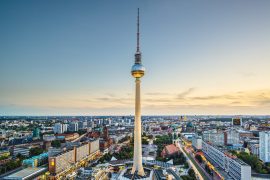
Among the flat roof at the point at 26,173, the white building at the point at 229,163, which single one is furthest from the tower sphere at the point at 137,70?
the flat roof at the point at 26,173

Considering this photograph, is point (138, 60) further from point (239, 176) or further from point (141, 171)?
point (239, 176)

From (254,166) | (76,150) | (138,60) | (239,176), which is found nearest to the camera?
(239,176)

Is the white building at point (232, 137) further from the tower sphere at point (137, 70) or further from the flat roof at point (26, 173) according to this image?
the flat roof at point (26, 173)

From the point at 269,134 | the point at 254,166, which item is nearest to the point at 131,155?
the point at 254,166

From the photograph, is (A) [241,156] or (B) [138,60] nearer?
(B) [138,60]

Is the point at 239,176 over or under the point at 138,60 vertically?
under

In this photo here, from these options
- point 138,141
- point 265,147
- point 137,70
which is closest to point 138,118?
point 138,141

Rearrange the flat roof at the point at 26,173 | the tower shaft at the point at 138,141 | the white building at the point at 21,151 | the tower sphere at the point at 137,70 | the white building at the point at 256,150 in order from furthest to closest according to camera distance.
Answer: the white building at the point at 21,151, the white building at the point at 256,150, the tower sphere at the point at 137,70, the tower shaft at the point at 138,141, the flat roof at the point at 26,173
